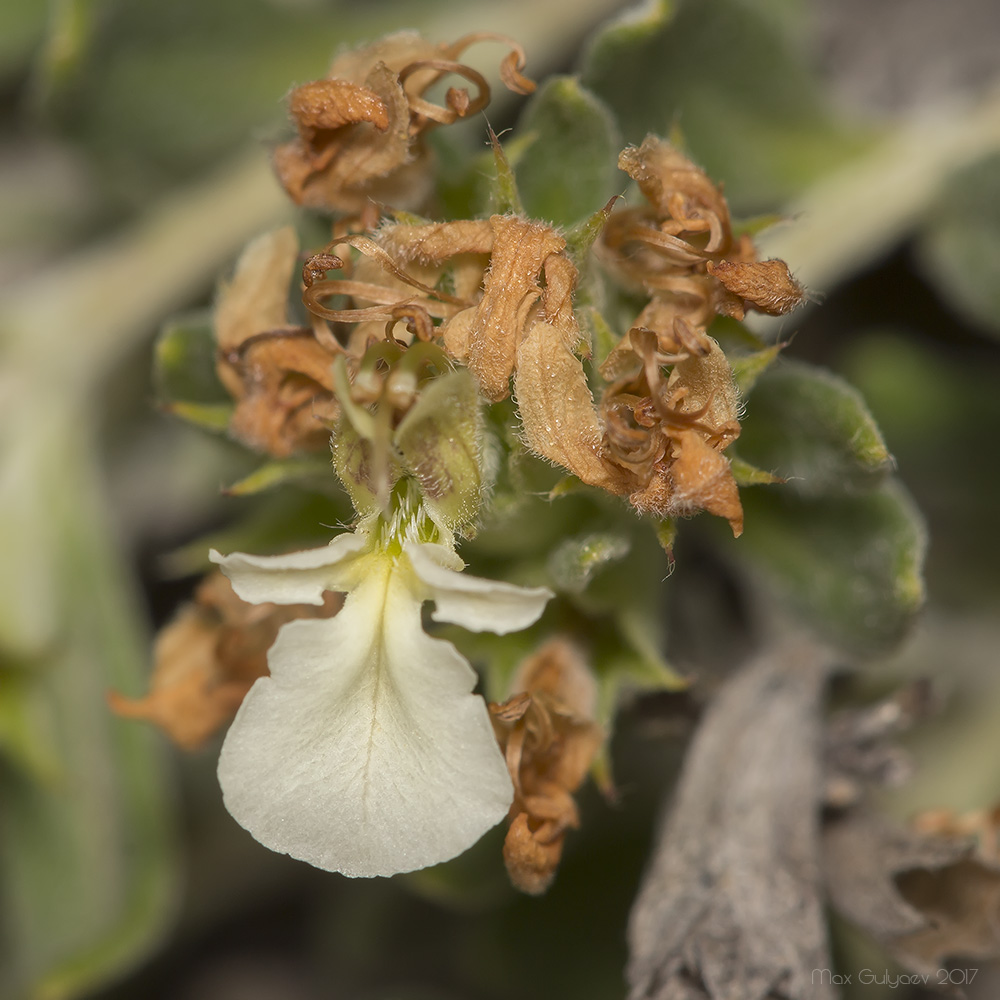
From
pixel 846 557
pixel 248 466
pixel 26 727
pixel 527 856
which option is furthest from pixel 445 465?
pixel 26 727

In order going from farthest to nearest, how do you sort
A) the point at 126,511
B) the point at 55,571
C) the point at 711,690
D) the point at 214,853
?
the point at 126,511
the point at 214,853
the point at 55,571
the point at 711,690

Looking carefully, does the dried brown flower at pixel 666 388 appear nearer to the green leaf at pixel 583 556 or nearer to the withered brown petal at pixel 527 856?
the green leaf at pixel 583 556

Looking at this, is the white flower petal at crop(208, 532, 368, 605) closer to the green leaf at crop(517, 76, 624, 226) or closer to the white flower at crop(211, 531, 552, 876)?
the white flower at crop(211, 531, 552, 876)

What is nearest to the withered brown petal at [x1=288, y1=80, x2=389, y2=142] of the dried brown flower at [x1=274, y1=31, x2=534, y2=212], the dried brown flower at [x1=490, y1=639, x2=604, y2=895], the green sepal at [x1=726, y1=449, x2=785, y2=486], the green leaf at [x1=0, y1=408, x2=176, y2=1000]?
the dried brown flower at [x1=274, y1=31, x2=534, y2=212]

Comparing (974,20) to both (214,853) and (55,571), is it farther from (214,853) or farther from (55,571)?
(214,853)

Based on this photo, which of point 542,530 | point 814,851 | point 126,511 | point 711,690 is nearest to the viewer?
point 542,530

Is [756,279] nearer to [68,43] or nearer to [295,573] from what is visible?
[295,573]

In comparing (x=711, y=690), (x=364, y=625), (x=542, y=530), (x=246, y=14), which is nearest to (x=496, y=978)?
(x=711, y=690)
